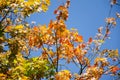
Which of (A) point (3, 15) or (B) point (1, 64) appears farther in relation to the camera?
(A) point (3, 15)

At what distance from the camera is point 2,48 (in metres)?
10.4

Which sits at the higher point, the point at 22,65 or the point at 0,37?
the point at 0,37

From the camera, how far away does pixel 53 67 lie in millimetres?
11219

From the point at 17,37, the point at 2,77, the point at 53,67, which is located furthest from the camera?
the point at 53,67

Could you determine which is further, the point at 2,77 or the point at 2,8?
the point at 2,8

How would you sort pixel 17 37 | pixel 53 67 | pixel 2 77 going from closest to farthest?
pixel 2 77 → pixel 17 37 → pixel 53 67

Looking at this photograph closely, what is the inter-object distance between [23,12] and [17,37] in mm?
1167

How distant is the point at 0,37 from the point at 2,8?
117 cm

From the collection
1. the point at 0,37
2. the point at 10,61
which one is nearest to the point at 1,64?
the point at 10,61

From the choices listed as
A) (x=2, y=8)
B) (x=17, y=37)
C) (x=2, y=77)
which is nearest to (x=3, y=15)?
(x=2, y=8)

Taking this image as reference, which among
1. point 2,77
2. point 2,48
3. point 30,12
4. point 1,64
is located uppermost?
point 30,12

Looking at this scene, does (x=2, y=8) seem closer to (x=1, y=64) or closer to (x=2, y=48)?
(x=2, y=48)

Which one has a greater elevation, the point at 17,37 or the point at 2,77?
the point at 17,37

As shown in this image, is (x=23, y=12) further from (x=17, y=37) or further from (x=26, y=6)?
(x=17, y=37)
